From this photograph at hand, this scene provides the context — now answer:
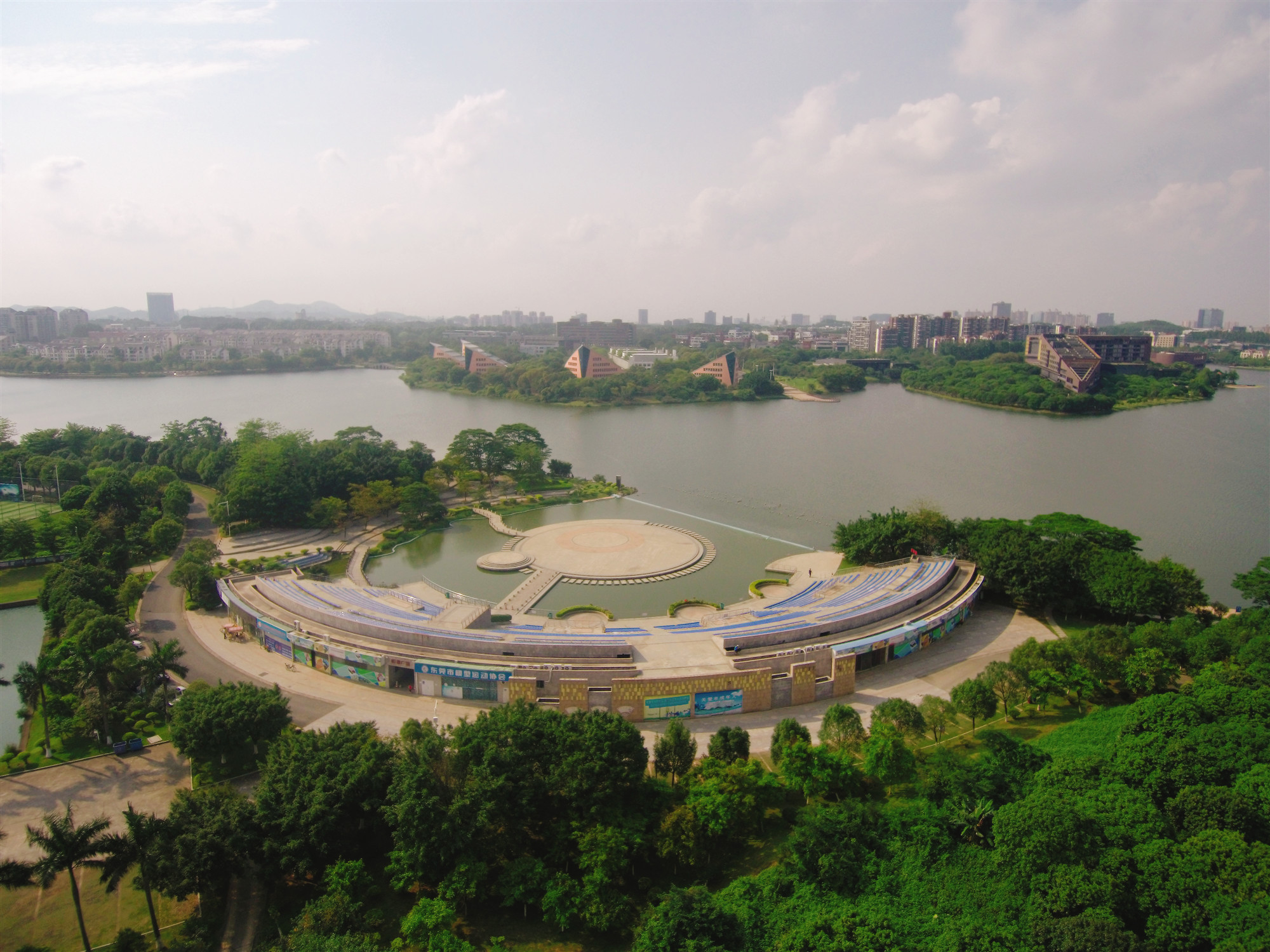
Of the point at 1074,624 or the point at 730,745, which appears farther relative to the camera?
the point at 1074,624

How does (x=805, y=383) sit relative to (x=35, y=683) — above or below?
above

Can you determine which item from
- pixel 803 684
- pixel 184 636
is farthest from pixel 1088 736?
pixel 184 636

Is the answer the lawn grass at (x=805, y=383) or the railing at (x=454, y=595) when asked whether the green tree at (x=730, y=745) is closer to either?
the railing at (x=454, y=595)

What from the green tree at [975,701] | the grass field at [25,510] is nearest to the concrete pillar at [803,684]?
the green tree at [975,701]

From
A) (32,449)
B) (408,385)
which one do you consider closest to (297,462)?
(32,449)

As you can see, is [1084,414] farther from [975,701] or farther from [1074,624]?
[975,701]
